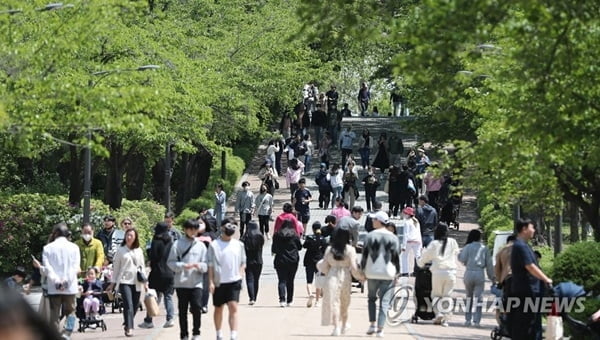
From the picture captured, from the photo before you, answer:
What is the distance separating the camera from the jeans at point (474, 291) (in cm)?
1734

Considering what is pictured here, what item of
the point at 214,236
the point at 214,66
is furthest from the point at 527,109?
the point at 214,66

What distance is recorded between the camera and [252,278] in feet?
63.7

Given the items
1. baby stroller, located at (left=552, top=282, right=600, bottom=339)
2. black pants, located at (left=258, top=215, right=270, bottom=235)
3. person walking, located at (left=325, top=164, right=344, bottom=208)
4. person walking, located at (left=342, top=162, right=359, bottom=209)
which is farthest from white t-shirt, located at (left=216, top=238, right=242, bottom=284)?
person walking, located at (left=325, top=164, right=344, bottom=208)

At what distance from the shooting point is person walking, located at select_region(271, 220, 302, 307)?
63.6 ft

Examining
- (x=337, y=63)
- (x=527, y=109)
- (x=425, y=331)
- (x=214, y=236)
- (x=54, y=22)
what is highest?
(x=337, y=63)

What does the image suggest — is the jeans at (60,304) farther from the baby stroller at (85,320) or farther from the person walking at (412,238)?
the person walking at (412,238)

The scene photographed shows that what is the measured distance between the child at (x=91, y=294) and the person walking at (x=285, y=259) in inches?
123

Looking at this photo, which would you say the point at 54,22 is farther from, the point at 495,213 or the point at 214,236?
the point at 495,213

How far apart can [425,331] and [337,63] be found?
36.2 metres

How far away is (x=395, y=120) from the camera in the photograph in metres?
62.8

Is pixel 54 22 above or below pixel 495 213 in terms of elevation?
above

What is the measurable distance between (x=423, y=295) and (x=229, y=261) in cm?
418

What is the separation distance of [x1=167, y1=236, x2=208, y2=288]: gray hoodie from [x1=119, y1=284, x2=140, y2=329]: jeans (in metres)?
1.41

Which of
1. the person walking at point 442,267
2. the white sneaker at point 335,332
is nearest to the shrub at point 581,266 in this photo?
the person walking at point 442,267
